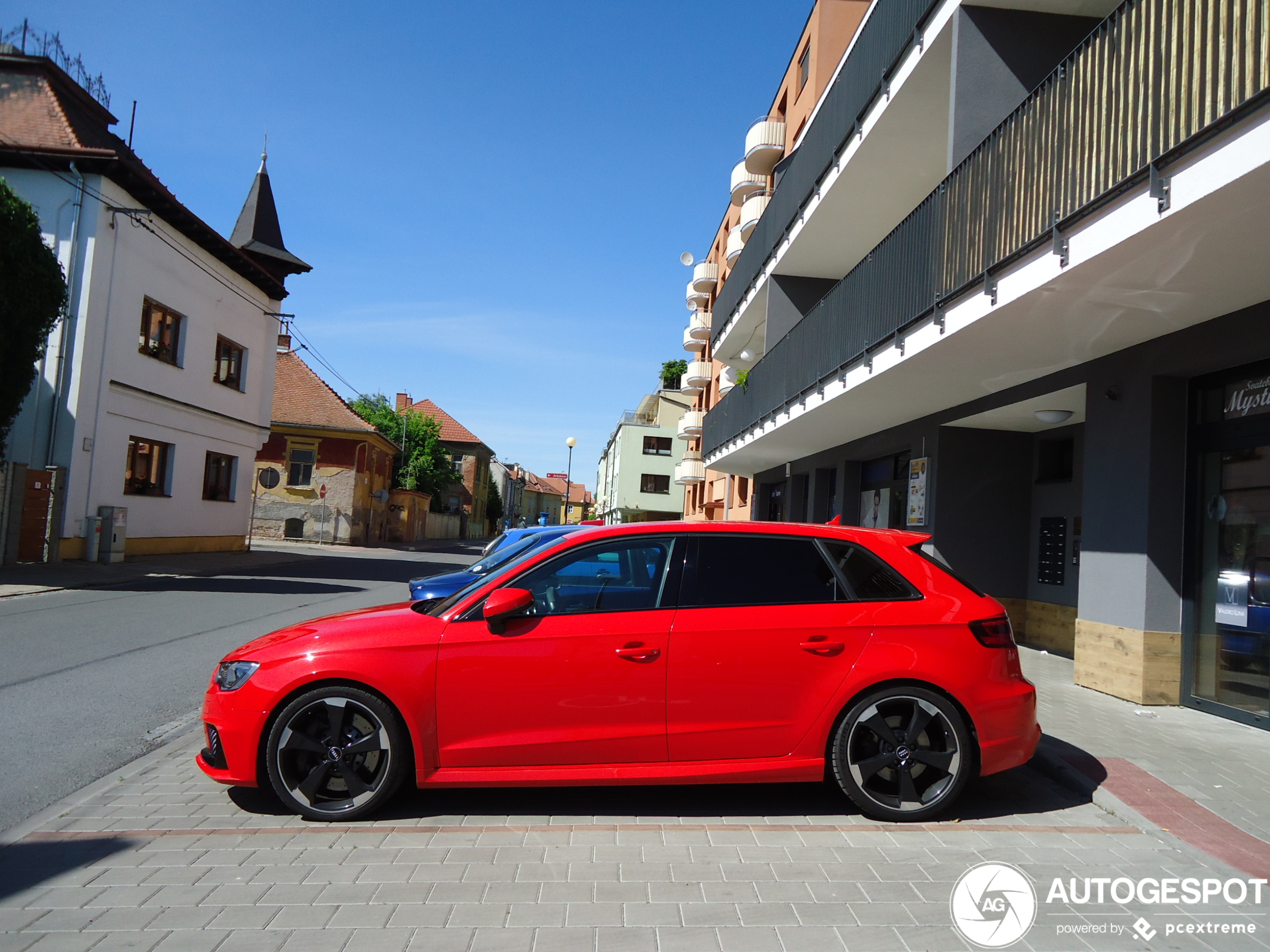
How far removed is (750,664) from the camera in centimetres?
459

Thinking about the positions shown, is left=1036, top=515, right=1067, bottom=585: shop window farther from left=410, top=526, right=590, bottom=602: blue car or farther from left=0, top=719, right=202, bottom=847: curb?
left=0, top=719, right=202, bottom=847: curb

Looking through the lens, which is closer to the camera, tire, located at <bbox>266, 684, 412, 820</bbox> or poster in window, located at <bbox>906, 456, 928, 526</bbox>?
tire, located at <bbox>266, 684, 412, 820</bbox>

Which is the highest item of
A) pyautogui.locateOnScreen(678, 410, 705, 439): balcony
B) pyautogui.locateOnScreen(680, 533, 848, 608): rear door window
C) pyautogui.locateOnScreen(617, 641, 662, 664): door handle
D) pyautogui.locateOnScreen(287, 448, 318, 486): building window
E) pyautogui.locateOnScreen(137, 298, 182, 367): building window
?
pyautogui.locateOnScreen(678, 410, 705, 439): balcony

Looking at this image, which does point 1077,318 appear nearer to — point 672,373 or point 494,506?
point 672,373

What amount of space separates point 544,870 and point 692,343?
43.9 metres

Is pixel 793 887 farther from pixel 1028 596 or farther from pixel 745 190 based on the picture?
pixel 745 190

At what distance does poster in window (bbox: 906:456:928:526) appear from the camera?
43.1 ft

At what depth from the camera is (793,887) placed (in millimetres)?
3791

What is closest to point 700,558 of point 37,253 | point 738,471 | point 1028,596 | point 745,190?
point 1028,596

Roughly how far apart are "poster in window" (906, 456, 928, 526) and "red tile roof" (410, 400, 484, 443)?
72.1 metres

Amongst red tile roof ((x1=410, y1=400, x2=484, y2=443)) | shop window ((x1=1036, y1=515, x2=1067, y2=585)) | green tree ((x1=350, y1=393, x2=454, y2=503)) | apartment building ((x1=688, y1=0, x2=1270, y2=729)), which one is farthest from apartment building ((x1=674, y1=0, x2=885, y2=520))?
red tile roof ((x1=410, y1=400, x2=484, y2=443))

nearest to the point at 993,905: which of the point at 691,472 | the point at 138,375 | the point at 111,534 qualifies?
the point at 111,534

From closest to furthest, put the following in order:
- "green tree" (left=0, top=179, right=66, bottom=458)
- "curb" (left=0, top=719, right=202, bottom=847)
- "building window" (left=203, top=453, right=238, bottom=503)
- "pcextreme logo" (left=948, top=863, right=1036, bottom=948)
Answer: "pcextreme logo" (left=948, top=863, right=1036, bottom=948) < "curb" (left=0, top=719, right=202, bottom=847) < "green tree" (left=0, top=179, right=66, bottom=458) < "building window" (left=203, top=453, right=238, bottom=503)

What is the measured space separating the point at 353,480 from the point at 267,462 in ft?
13.3
